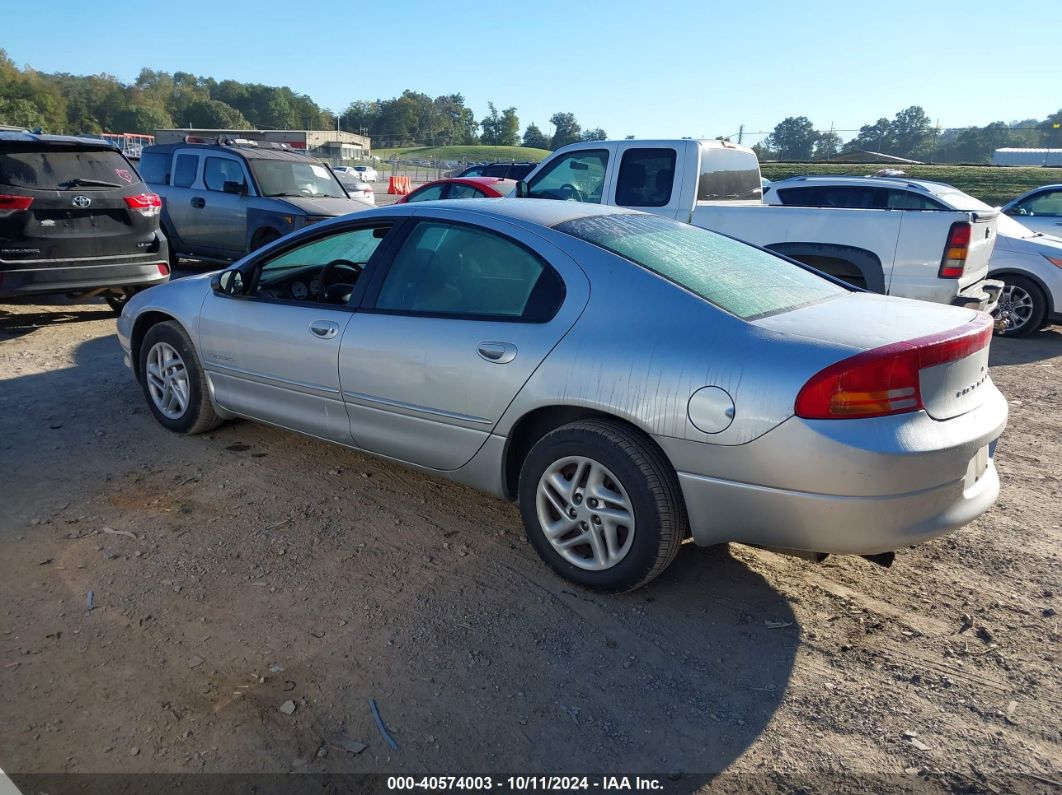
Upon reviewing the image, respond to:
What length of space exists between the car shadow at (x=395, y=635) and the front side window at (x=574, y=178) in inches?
187

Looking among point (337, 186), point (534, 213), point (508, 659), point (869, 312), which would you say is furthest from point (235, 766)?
point (337, 186)

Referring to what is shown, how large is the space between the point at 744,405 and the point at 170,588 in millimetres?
2441

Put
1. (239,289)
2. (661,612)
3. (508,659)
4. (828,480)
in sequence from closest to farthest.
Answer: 1. (828,480)
2. (508,659)
3. (661,612)
4. (239,289)

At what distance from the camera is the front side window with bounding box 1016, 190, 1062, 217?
1148 centimetres

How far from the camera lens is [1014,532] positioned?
156 inches

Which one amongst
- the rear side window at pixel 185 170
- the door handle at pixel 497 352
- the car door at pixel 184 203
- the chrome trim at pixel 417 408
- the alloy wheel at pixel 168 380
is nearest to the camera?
the door handle at pixel 497 352

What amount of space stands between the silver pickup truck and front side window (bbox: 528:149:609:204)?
10.2 ft

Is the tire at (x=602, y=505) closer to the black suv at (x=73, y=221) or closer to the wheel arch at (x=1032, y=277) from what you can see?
the black suv at (x=73, y=221)

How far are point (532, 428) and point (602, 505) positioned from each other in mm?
523

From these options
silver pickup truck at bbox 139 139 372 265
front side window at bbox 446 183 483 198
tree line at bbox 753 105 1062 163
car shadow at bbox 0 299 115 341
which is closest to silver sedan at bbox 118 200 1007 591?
car shadow at bbox 0 299 115 341

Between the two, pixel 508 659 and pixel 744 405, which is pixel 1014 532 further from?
pixel 508 659

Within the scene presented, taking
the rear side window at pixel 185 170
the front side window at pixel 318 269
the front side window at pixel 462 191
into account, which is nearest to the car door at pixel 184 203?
the rear side window at pixel 185 170

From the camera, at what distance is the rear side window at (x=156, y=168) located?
11.4m

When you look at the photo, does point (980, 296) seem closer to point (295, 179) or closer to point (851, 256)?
point (851, 256)
